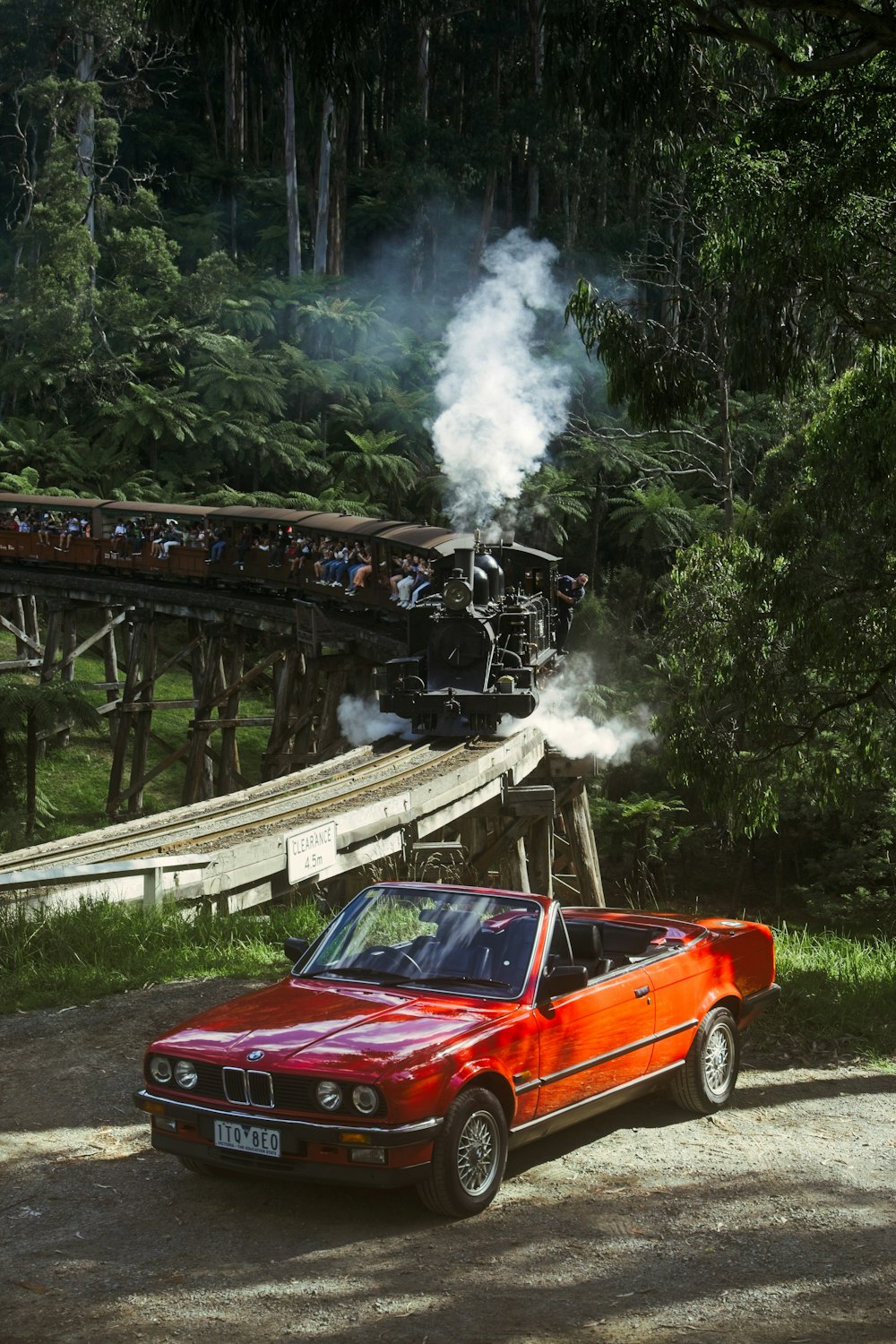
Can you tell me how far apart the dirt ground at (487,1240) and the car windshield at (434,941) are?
88cm

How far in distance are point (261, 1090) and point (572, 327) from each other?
48470 mm

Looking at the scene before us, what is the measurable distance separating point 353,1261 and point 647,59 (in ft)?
28.9

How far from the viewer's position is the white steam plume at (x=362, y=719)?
71.9 feet

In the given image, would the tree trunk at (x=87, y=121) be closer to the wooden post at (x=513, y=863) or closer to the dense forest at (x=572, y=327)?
the dense forest at (x=572, y=327)

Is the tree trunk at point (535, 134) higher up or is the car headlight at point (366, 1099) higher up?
the tree trunk at point (535, 134)

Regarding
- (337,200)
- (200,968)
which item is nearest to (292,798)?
(200,968)

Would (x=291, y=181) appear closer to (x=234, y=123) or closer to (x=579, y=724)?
(x=234, y=123)

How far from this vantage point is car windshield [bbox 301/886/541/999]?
6.21 m

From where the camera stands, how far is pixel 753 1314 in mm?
4719

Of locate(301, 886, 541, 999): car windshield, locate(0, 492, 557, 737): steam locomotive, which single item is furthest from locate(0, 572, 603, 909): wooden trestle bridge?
locate(301, 886, 541, 999): car windshield

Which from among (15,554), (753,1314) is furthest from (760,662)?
(15,554)

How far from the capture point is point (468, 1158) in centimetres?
554

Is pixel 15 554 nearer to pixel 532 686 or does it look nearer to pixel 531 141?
pixel 532 686

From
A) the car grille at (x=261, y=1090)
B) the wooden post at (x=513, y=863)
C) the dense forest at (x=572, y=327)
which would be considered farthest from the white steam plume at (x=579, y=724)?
the car grille at (x=261, y=1090)
